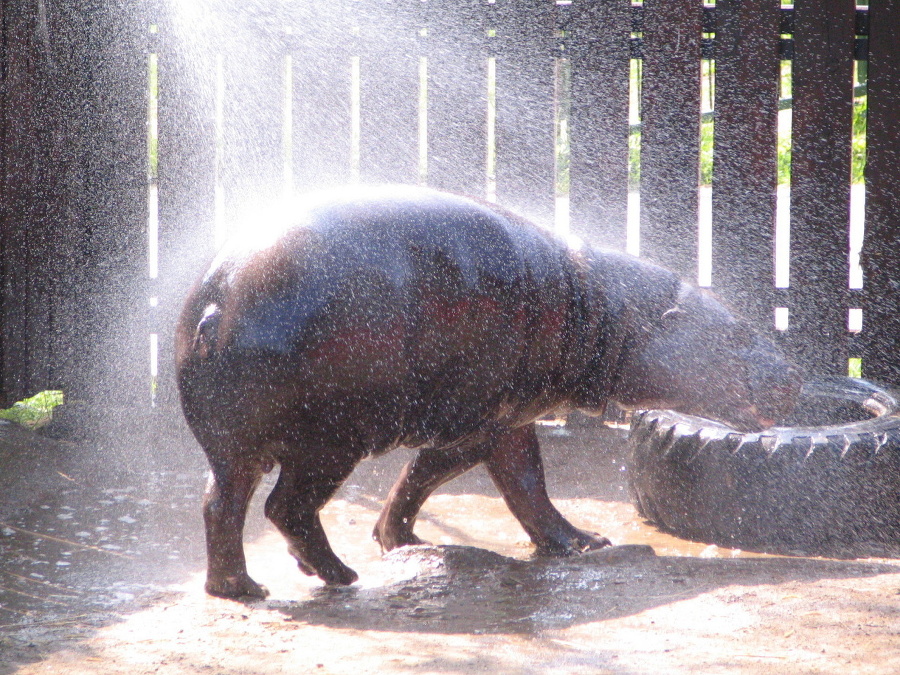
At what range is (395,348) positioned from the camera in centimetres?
291

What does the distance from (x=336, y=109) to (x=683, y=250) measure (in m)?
2.13

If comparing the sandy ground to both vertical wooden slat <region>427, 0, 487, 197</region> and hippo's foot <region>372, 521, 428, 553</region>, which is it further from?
vertical wooden slat <region>427, 0, 487, 197</region>

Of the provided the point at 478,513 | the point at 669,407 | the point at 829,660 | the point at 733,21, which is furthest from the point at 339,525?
the point at 733,21

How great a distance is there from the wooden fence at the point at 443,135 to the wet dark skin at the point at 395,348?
1865 mm

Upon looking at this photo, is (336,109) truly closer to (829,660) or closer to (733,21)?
(733,21)

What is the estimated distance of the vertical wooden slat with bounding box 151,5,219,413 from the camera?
5562mm

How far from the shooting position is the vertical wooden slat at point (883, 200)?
501 centimetres

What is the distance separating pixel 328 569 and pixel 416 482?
22.5 inches

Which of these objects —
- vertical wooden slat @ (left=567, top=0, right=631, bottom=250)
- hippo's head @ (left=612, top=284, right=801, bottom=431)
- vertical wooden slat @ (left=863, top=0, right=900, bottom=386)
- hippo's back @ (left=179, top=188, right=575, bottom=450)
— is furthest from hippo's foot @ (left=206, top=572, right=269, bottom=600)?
vertical wooden slat @ (left=863, top=0, right=900, bottom=386)

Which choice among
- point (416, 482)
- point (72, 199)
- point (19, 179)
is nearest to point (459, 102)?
point (72, 199)

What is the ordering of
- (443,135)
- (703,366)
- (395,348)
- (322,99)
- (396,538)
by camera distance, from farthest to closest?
(322,99) < (443,135) < (396,538) < (703,366) < (395,348)

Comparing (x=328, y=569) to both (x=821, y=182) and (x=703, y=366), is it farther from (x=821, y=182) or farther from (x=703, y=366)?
(x=821, y=182)

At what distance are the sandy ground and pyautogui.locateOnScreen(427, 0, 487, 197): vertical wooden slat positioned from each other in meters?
1.99

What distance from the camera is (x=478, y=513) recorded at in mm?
4355
